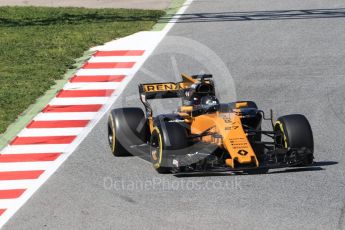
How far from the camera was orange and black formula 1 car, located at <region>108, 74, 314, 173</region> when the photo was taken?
51.7ft

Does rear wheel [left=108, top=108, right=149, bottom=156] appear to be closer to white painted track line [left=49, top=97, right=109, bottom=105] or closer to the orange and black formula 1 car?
the orange and black formula 1 car

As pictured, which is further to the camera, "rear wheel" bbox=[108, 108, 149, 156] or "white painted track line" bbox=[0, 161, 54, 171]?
"white painted track line" bbox=[0, 161, 54, 171]

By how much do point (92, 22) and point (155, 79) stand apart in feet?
21.7

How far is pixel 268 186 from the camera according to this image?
1559 centimetres

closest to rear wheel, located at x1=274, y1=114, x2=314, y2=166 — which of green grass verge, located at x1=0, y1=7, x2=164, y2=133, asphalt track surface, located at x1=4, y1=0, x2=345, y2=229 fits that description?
asphalt track surface, located at x1=4, y1=0, x2=345, y2=229

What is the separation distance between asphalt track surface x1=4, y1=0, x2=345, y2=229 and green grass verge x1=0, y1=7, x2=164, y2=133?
2.04m

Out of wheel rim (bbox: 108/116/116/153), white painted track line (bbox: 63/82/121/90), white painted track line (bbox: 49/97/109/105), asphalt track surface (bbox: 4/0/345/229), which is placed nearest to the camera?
asphalt track surface (bbox: 4/0/345/229)

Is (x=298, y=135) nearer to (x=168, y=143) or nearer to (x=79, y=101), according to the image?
(x=168, y=143)

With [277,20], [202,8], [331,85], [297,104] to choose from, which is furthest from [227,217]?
[202,8]

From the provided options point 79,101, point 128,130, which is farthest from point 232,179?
point 79,101

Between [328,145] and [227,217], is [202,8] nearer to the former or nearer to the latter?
[328,145]

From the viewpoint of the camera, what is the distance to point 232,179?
16.0 m

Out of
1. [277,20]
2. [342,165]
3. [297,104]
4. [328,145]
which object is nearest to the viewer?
[342,165]

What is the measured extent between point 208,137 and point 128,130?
1542 millimetres
